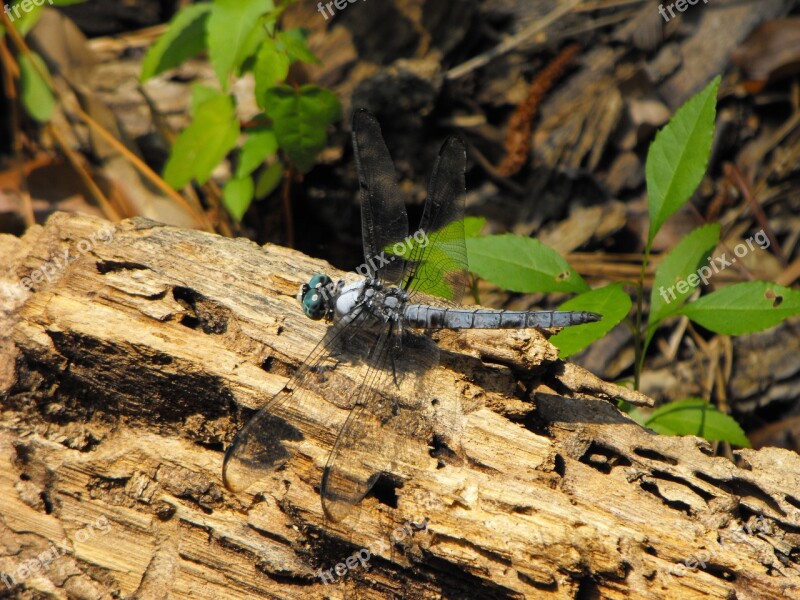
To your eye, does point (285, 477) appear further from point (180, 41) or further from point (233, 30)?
point (180, 41)

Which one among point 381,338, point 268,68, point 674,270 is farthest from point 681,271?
point 268,68

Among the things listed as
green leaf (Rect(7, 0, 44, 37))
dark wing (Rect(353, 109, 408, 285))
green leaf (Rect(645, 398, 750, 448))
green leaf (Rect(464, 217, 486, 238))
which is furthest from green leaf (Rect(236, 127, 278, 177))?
green leaf (Rect(645, 398, 750, 448))

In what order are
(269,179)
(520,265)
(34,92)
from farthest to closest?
(34,92)
(269,179)
(520,265)

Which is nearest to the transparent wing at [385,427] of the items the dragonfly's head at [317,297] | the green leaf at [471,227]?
the dragonfly's head at [317,297]

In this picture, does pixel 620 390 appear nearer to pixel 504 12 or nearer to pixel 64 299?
pixel 64 299

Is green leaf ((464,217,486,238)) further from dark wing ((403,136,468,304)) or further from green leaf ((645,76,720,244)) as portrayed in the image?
green leaf ((645,76,720,244))
